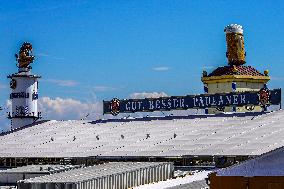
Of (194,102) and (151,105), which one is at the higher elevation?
(194,102)

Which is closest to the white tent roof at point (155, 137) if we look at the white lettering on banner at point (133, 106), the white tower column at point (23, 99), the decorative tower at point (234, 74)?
the white lettering on banner at point (133, 106)

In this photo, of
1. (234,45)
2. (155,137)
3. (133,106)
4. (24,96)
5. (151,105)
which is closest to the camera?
(155,137)

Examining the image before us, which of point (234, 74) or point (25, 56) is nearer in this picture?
point (234, 74)

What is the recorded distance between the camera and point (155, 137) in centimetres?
7888

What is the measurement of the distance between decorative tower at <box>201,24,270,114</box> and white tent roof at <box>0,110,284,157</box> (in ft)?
48.0

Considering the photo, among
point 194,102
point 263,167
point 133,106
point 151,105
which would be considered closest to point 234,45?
point 194,102

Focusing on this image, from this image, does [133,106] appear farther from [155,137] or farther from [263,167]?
[263,167]

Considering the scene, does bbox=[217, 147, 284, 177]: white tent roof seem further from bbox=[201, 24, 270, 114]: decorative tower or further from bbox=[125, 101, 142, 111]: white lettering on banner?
bbox=[201, 24, 270, 114]: decorative tower

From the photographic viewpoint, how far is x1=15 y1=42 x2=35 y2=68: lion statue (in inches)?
4427

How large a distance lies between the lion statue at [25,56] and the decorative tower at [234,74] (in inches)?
1337

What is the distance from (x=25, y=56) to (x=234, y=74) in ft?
134

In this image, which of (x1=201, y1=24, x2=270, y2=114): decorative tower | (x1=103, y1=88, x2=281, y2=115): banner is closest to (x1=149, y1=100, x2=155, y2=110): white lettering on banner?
(x1=103, y1=88, x2=281, y2=115): banner

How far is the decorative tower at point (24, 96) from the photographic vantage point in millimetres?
109000

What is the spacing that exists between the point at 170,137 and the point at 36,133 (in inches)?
1099
